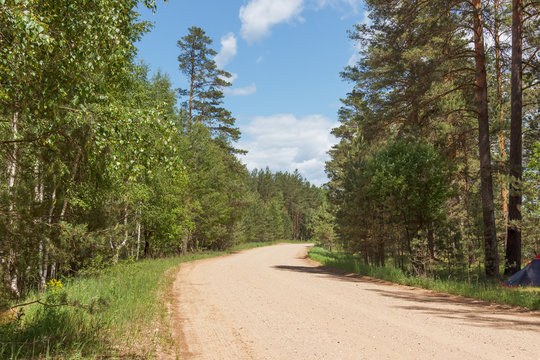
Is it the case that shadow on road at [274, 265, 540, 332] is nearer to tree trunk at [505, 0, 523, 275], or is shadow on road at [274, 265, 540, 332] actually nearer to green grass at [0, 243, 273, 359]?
tree trunk at [505, 0, 523, 275]

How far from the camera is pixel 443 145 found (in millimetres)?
16125

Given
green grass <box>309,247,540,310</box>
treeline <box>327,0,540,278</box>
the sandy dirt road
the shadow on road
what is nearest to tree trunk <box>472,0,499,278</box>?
treeline <box>327,0,540,278</box>

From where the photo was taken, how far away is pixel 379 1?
14.3 m

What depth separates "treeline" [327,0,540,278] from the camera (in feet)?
43.1

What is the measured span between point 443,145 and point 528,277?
6.68 m

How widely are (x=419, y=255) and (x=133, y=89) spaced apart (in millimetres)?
15029

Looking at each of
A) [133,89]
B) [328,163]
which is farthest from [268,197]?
[133,89]

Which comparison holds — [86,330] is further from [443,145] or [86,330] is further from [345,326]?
[443,145]

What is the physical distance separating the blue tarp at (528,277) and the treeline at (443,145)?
634mm

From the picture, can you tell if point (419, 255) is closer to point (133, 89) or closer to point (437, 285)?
point (437, 285)

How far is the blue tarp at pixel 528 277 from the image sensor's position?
1168cm

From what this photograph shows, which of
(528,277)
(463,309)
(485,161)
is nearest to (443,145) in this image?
(485,161)

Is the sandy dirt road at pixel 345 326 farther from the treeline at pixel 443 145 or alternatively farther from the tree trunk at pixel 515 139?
the tree trunk at pixel 515 139

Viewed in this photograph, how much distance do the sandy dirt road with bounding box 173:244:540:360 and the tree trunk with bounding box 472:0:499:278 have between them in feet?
11.6
